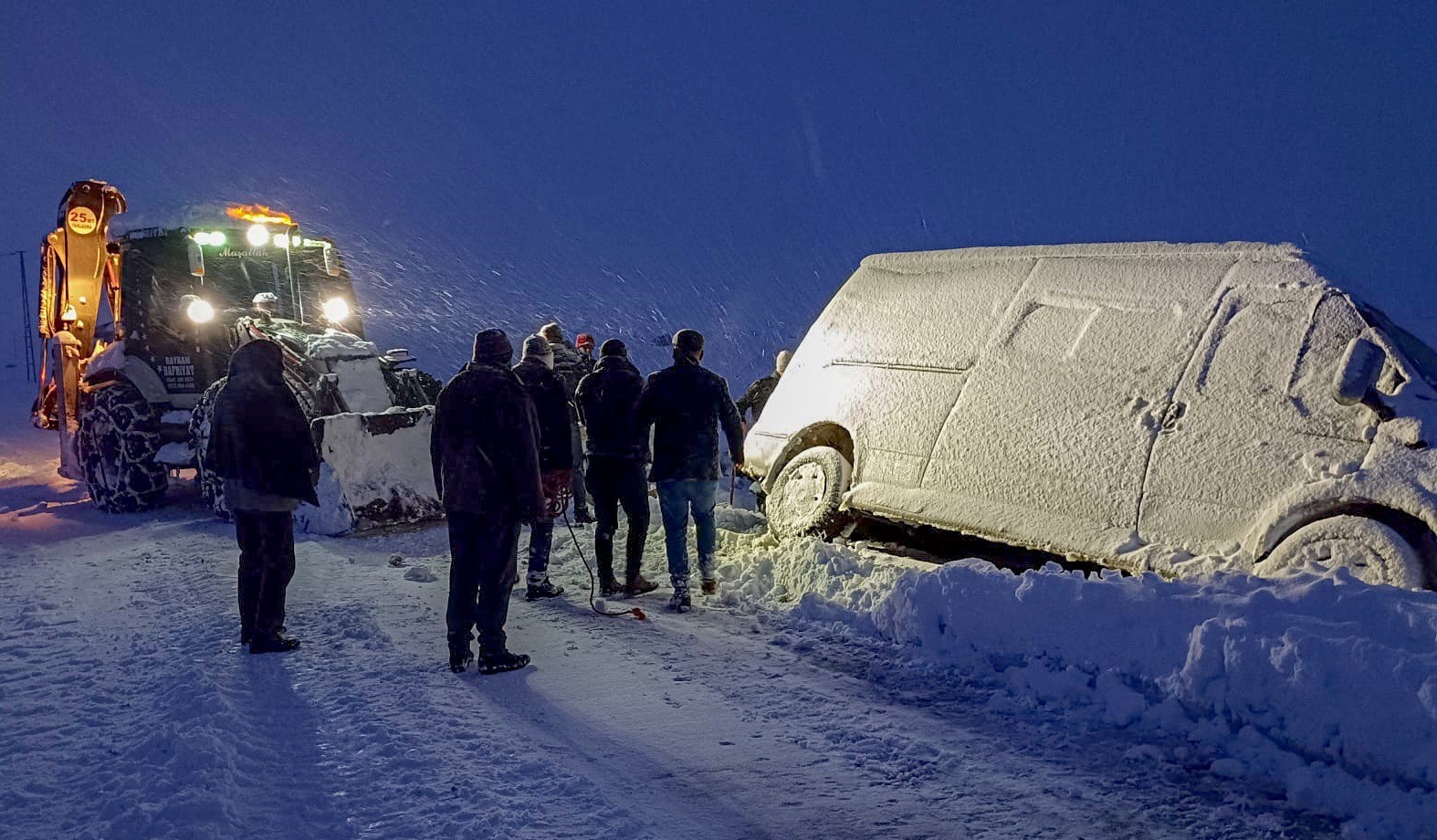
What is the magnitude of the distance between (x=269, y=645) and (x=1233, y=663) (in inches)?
185

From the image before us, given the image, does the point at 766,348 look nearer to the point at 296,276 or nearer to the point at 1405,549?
the point at 296,276

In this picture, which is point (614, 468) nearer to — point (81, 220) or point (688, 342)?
point (688, 342)

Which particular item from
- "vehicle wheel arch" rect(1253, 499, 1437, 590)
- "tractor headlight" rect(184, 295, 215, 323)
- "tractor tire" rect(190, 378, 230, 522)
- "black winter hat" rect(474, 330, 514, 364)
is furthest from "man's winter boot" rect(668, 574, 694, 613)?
"tractor headlight" rect(184, 295, 215, 323)

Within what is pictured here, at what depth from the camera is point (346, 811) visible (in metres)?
3.22

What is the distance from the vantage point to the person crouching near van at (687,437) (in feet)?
20.2

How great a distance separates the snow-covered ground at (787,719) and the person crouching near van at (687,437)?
667mm

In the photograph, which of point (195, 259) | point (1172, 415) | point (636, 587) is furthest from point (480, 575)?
point (195, 259)

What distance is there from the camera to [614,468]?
6441 millimetres

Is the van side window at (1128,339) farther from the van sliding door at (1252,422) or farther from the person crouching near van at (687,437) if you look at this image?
the person crouching near van at (687,437)

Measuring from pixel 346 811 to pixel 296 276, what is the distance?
8235 millimetres

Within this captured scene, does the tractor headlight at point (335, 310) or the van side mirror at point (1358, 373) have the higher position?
the tractor headlight at point (335, 310)

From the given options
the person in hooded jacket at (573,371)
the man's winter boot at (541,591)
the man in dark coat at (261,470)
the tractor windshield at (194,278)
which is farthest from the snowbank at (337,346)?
the man's winter boot at (541,591)

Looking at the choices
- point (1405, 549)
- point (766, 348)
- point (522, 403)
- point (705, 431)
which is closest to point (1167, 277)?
point (1405, 549)

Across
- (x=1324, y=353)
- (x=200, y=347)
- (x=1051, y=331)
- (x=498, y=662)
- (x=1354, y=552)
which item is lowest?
(x=498, y=662)
